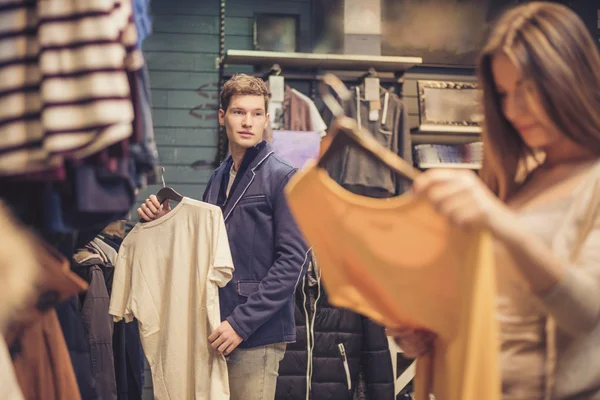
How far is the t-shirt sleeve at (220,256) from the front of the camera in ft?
8.18

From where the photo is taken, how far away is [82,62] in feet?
3.95

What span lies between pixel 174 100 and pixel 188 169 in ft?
1.82

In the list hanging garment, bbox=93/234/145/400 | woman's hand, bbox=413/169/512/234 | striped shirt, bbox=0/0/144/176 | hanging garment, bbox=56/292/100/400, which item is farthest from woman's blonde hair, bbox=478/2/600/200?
hanging garment, bbox=93/234/145/400

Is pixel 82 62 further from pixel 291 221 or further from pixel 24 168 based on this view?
pixel 291 221

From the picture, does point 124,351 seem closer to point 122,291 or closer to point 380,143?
point 122,291

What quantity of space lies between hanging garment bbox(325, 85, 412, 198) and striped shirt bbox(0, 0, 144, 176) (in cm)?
345

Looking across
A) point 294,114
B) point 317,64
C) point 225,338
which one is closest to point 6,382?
point 225,338

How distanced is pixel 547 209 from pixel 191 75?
4403mm

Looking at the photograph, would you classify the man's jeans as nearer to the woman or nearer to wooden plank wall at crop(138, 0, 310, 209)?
the woman

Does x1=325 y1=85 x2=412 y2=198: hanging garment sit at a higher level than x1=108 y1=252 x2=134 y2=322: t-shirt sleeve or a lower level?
higher

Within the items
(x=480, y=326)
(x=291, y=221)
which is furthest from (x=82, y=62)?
(x=291, y=221)

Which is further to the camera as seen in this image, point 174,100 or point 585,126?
point 174,100

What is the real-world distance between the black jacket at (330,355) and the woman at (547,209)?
2488 mm

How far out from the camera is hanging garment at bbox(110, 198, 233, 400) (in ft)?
8.32
